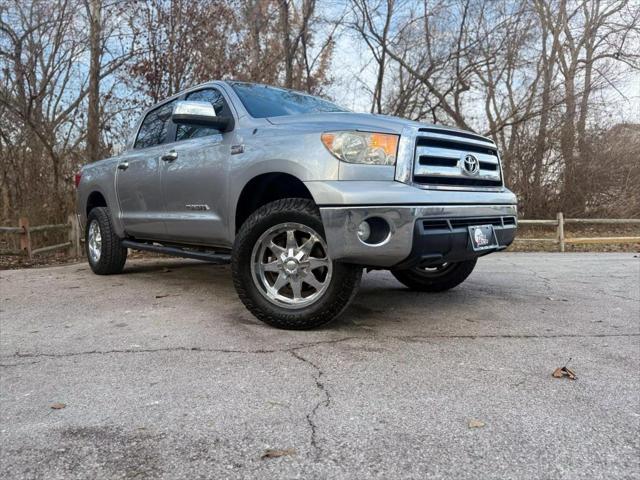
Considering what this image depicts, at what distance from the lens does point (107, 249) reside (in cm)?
589

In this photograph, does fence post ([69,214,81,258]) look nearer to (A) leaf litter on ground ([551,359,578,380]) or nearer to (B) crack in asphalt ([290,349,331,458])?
(B) crack in asphalt ([290,349,331,458])

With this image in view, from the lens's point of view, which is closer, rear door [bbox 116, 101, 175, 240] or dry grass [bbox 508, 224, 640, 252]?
rear door [bbox 116, 101, 175, 240]

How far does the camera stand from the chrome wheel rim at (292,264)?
3.33m

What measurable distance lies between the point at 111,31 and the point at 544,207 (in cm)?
1313

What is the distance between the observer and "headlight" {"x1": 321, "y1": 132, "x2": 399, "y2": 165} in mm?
3119

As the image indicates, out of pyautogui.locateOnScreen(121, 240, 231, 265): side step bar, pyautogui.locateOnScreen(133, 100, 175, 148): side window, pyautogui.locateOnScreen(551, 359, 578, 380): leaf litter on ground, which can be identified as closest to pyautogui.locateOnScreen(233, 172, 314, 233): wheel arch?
pyautogui.locateOnScreen(121, 240, 231, 265): side step bar

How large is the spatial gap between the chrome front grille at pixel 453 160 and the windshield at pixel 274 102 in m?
1.33

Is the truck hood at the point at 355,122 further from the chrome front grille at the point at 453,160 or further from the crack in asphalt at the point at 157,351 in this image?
the crack in asphalt at the point at 157,351

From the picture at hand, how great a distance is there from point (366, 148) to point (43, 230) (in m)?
8.06

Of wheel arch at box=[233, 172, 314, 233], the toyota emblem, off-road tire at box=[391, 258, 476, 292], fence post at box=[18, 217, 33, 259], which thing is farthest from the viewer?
fence post at box=[18, 217, 33, 259]

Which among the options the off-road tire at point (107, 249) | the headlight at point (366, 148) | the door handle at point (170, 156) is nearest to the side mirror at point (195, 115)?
the door handle at point (170, 156)

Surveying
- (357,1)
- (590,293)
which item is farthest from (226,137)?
(357,1)

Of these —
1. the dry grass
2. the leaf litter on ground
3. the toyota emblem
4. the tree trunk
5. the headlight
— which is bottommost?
the dry grass

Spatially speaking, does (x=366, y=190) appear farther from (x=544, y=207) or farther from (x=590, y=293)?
(x=544, y=207)
